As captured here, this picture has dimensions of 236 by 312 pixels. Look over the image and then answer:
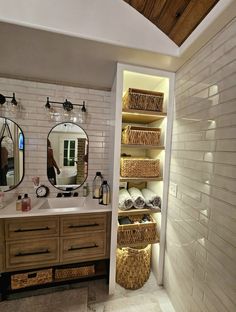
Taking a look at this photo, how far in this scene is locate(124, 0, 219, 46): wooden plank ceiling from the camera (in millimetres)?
898

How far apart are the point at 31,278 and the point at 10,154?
122 centimetres

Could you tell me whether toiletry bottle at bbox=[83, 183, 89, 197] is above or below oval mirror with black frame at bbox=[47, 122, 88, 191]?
below

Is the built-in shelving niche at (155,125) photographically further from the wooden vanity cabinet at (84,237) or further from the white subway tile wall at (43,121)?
the white subway tile wall at (43,121)

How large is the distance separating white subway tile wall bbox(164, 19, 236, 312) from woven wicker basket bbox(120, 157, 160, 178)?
0.18 meters

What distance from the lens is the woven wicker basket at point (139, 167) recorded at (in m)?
1.45

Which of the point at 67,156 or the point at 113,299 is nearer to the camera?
the point at 113,299

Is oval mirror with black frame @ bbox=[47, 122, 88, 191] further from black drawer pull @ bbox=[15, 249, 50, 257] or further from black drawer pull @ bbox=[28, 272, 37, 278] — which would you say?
black drawer pull @ bbox=[28, 272, 37, 278]

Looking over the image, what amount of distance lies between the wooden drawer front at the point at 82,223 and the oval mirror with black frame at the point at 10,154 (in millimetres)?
756

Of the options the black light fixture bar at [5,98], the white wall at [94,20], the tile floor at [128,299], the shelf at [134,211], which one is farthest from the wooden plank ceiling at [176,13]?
the tile floor at [128,299]

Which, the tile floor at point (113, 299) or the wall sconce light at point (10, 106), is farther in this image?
the wall sconce light at point (10, 106)

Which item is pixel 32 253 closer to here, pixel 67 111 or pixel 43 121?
pixel 43 121

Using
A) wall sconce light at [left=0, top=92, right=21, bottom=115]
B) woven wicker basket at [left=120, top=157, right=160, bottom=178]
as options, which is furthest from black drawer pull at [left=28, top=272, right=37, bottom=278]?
wall sconce light at [left=0, top=92, right=21, bottom=115]

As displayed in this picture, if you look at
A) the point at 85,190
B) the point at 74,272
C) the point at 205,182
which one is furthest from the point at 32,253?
the point at 205,182

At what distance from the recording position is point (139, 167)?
1.48 metres
